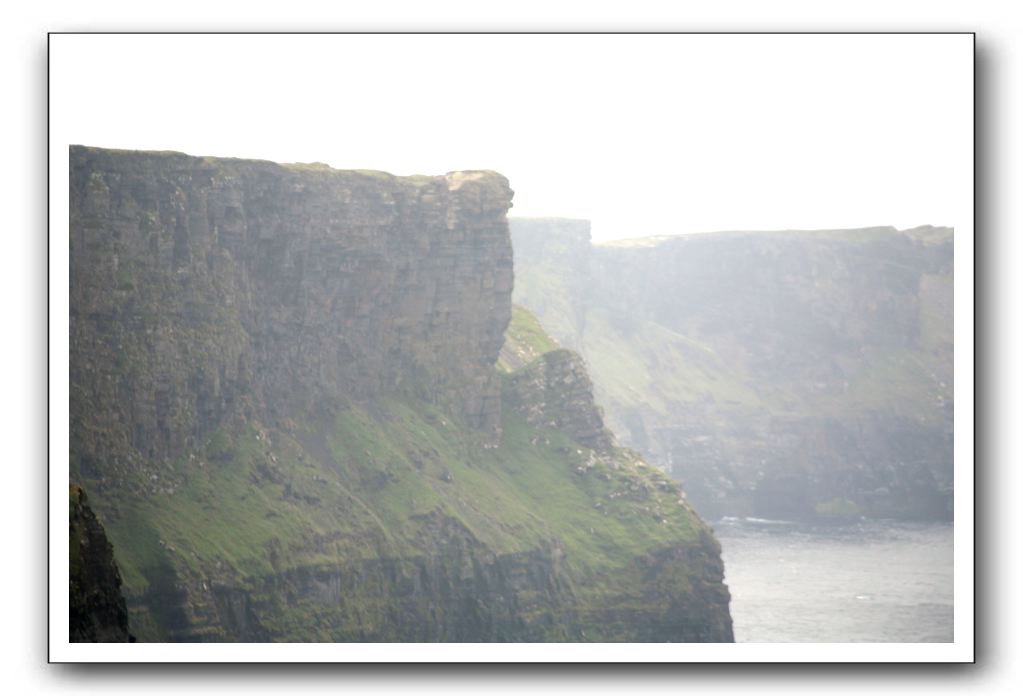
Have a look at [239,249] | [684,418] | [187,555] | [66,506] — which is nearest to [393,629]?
[187,555]

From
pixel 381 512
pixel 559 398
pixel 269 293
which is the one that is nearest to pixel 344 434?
pixel 381 512

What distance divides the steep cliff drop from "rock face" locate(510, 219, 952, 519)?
68697 millimetres

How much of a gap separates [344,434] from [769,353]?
103 metres

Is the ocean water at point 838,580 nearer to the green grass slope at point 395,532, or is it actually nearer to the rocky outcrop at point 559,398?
the green grass slope at point 395,532

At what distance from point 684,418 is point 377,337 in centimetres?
8419

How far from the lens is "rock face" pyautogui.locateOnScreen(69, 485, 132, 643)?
50.8m

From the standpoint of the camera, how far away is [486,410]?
98.9m

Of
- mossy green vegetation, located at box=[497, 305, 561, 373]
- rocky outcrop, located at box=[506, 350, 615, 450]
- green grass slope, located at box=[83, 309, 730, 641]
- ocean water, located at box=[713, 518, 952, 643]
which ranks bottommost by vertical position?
ocean water, located at box=[713, 518, 952, 643]

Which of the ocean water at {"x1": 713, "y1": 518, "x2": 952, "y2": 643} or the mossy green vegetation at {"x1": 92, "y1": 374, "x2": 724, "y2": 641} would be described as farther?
the ocean water at {"x1": 713, "y1": 518, "x2": 952, "y2": 643}

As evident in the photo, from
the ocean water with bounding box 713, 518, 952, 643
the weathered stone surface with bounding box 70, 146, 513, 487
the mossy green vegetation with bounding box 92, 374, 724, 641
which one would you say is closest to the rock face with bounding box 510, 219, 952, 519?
the ocean water with bounding box 713, 518, 952, 643

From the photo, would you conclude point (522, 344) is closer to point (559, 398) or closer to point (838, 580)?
point (559, 398)

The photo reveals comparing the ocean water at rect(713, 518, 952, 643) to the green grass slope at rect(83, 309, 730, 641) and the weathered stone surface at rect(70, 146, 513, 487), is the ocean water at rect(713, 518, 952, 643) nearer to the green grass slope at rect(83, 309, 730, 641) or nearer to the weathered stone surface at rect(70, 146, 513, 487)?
the green grass slope at rect(83, 309, 730, 641)

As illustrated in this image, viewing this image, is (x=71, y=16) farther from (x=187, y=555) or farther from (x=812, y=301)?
(x=812, y=301)

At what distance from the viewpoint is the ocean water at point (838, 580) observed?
100375mm
